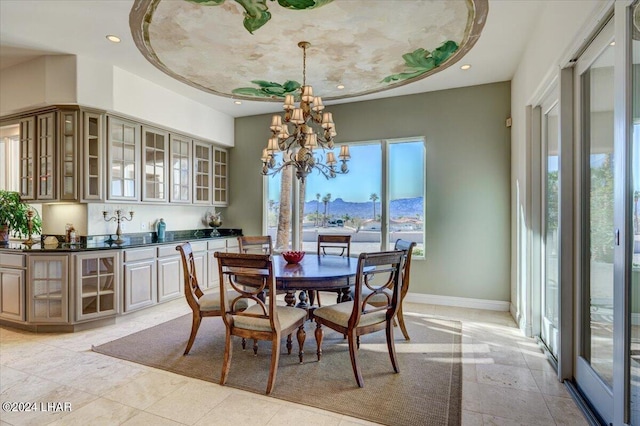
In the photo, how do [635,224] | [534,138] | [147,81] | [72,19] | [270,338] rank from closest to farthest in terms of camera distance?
[635,224] < [270,338] < [72,19] < [534,138] < [147,81]

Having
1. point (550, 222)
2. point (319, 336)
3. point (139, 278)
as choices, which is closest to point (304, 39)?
point (319, 336)

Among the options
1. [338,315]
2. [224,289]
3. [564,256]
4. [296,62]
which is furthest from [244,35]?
[564,256]

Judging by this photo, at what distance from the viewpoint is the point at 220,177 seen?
620cm

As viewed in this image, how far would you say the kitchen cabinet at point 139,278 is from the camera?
4.01 meters

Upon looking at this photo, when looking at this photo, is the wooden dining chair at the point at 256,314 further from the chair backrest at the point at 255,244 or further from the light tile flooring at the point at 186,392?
the chair backrest at the point at 255,244

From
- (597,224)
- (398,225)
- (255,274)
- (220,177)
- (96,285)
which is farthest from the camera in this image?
(220,177)

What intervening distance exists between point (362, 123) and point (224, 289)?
3696 mm

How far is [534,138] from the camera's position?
3467 mm

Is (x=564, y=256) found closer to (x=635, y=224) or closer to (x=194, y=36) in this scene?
(x=635, y=224)

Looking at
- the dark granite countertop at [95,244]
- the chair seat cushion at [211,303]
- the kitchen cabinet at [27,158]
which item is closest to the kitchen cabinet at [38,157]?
the kitchen cabinet at [27,158]

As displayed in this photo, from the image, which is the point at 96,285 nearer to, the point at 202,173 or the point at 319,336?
the point at 202,173

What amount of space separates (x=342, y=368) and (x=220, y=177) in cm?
448

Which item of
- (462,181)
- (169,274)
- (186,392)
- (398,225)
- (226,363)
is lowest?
(186,392)

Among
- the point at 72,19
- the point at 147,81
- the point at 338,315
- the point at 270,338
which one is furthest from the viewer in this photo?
the point at 147,81
